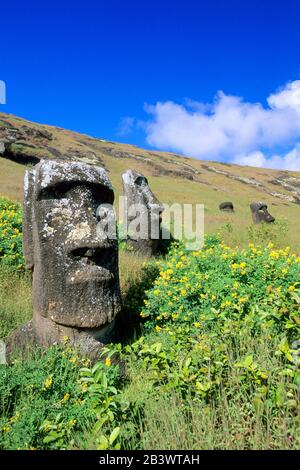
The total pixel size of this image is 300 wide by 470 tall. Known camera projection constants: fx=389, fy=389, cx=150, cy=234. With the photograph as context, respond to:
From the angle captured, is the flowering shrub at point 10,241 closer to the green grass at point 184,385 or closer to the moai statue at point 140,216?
the green grass at point 184,385

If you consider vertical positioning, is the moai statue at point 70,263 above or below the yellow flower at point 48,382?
above

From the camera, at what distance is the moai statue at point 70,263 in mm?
4047

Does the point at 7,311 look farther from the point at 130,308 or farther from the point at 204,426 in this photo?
the point at 204,426

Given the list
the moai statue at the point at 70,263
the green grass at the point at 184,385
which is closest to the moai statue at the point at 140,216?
the green grass at the point at 184,385

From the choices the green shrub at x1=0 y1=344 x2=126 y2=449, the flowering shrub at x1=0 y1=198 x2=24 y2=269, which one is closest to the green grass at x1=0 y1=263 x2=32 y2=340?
the flowering shrub at x1=0 y1=198 x2=24 y2=269

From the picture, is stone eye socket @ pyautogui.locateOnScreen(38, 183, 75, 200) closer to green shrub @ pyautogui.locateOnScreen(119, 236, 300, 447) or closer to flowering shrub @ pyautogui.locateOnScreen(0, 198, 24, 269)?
green shrub @ pyautogui.locateOnScreen(119, 236, 300, 447)

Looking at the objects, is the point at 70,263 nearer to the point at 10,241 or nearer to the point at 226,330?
the point at 226,330

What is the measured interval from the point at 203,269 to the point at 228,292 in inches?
37.8

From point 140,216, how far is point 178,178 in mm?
46129

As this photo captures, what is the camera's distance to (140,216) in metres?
9.34

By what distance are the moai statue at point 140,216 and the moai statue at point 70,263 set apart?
4.77 meters

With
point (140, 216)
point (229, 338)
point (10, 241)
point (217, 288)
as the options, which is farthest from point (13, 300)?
point (140, 216)
